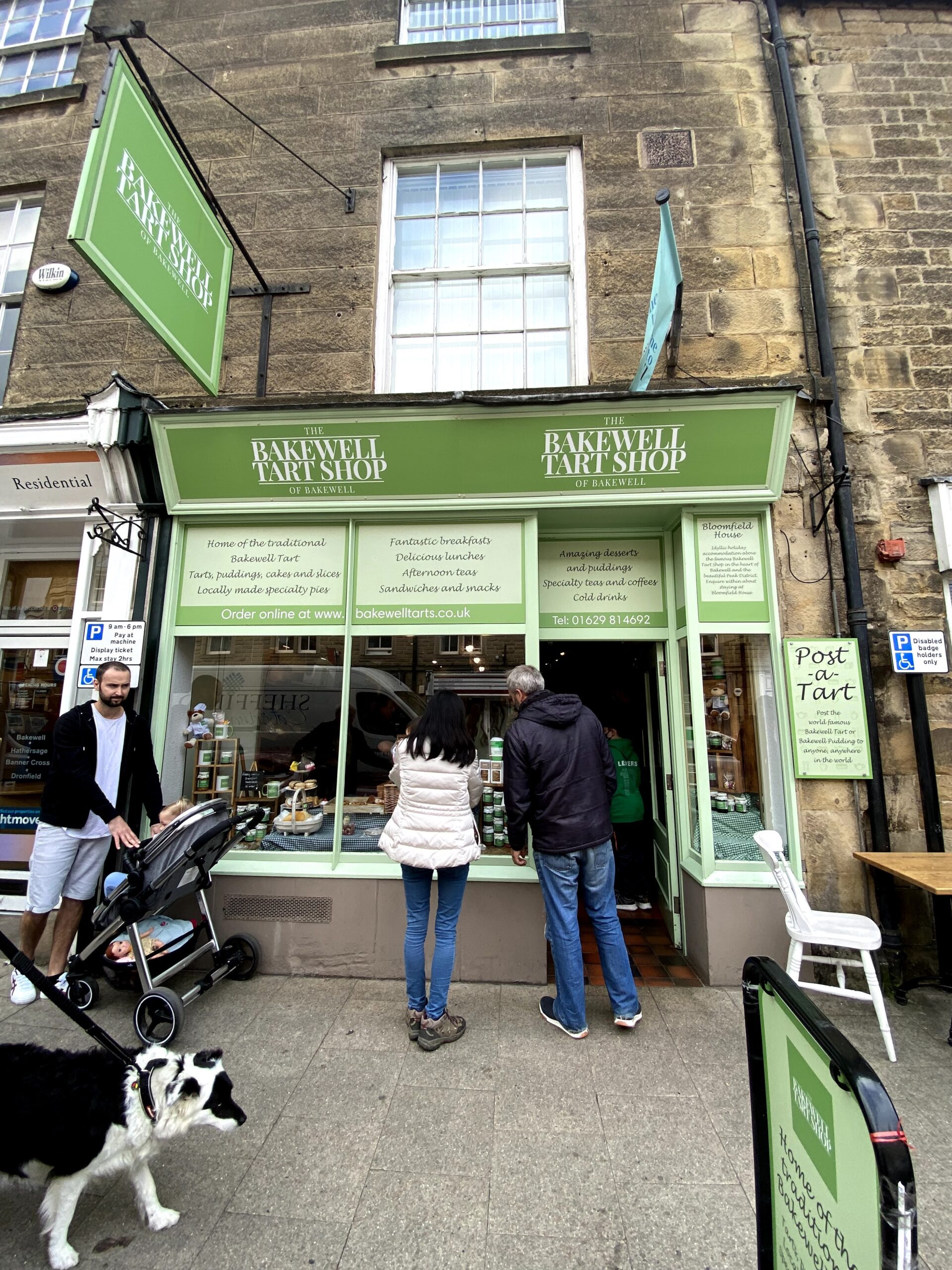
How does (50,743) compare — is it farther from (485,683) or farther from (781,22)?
(781,22)

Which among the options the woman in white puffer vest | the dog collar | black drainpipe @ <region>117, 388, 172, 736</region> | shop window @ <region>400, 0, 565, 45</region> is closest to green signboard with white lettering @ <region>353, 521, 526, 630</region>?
the woman in white puffer vest

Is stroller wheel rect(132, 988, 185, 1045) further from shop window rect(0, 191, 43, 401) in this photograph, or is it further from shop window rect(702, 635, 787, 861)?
shop window rect(0, 191, 43, 401)

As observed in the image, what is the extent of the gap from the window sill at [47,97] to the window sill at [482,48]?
9.97 ft

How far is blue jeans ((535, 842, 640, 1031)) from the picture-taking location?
340cm

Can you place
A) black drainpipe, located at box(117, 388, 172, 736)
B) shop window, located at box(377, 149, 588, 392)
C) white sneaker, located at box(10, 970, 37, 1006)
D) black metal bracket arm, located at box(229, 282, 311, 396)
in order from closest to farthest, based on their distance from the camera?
1. white sneaker, located at box(10, 970, 37, 1006)
2. black drainpipe, located at box(117, 388, 172, 736)
3. black metal bracket arm, located at box(229, 282, 311, 396)
4. shop window, located at box(377, 149, 588, 392)

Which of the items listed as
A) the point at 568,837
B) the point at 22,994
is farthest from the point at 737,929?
the point at 22,994

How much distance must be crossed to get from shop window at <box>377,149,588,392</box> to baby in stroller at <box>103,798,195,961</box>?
169 inches

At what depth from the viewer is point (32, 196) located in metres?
5.85

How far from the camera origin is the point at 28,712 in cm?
556

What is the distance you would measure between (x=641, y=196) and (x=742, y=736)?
190 inches

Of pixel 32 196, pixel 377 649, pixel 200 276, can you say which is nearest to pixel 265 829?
pixel 377 649

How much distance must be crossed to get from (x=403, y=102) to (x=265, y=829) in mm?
6845

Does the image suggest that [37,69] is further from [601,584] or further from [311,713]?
[601,584]

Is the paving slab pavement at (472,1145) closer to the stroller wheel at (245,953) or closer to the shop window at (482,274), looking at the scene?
the stroller wheel at (245,953)
